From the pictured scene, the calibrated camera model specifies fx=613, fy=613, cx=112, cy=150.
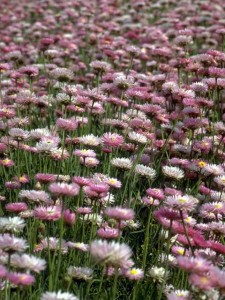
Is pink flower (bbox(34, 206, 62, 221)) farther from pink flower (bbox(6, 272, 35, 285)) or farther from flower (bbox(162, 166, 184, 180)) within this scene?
flower (bbox(162, 166, 184, 180))

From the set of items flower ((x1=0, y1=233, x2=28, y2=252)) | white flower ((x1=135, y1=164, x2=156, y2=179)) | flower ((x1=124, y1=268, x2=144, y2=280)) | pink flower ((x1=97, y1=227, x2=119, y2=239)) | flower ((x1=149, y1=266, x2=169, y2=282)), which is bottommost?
flower ((x1=149, y1=266, x2=169, y2=282))

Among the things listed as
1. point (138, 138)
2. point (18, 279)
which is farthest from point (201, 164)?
point (18, 279)

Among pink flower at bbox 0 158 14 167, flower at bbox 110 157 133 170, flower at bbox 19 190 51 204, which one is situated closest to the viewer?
flower at bbox 19 190 51 204

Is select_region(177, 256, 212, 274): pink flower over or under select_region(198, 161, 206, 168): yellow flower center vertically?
over

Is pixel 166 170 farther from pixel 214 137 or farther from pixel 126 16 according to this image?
pixel 126 16

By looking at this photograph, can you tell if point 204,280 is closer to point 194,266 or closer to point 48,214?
point 194,266

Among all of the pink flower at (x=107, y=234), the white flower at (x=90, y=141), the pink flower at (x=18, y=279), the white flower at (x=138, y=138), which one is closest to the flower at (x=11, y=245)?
the pink flower at (x=18, y=279)

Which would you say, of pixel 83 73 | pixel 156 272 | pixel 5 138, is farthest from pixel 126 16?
pixel 156 272

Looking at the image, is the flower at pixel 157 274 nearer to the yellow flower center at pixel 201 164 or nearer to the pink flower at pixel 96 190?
the pink flower at pixel 96 190

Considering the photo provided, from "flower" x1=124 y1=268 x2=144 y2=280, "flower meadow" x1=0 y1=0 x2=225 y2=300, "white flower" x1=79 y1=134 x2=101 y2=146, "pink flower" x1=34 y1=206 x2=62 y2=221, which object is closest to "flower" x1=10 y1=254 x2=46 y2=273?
"flower meadow" x1=0 y1=0 x2=225 y2=300
